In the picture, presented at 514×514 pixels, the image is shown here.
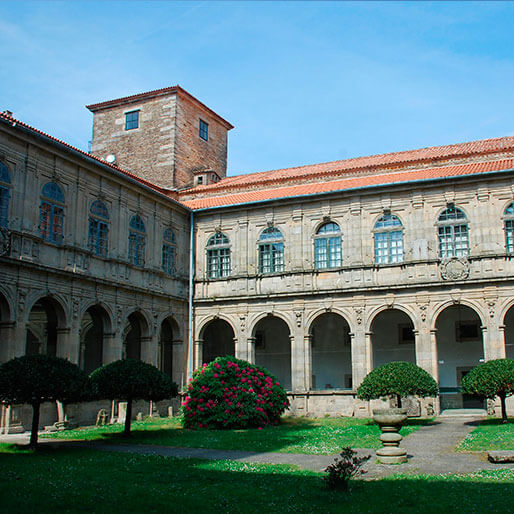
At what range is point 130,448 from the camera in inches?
563

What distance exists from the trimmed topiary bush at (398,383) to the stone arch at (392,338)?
6.54 meters

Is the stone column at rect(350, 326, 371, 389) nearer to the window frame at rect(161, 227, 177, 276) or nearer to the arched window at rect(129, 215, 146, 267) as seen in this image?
the window frame at rect(161, 227, 177, 276)

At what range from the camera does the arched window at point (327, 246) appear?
24.0 metres

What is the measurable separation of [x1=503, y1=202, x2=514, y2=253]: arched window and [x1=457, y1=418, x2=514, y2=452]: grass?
19.9ft

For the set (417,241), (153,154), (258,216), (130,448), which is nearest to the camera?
(130,448)

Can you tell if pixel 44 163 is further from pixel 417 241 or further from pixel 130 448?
pixel 417 241

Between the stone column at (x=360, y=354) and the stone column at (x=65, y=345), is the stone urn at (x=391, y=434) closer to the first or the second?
the stone column at (x=65, y=345)

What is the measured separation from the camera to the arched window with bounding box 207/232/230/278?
25.6 m

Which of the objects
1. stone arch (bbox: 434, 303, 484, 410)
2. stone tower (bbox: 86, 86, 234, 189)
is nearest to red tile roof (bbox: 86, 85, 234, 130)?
stone tower (bbox: 86, 86, 234, 189)

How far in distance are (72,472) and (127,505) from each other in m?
2.91

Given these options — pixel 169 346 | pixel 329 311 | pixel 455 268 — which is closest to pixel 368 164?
pixel 455 268

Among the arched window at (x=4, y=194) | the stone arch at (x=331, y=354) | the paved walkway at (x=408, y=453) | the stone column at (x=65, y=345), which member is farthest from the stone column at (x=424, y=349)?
the arched window at (x=4, y=194)

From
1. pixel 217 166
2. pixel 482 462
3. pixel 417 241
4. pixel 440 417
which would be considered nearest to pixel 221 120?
pixel 217 166

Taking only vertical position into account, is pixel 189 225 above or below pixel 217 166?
below
